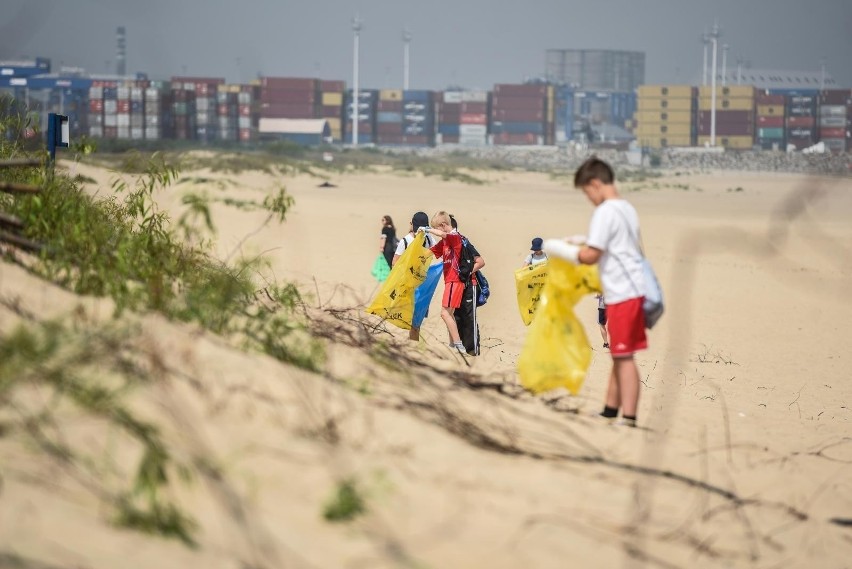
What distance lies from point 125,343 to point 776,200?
46.2 meters

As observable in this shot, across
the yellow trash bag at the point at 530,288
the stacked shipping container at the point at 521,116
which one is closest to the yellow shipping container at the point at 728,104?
the stacked shipping container at the point at 521,116

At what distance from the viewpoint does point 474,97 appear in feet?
443

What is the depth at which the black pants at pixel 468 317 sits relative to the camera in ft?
30.7

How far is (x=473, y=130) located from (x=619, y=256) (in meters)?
129

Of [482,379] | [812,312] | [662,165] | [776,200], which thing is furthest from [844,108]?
[482,379]

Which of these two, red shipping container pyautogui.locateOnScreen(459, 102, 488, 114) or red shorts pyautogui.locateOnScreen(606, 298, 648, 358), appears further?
red shipping container pyautogui.locateOnScreen(459, 102, 488, 114)

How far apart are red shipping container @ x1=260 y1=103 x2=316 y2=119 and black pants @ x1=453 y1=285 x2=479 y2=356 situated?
11330cm

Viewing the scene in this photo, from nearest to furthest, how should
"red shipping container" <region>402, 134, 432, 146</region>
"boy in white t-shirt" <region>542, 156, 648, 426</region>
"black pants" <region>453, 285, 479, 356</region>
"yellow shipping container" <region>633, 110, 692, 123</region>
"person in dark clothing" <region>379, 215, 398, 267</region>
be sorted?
"boy in white t-shirt" <region>542, 156, 648, 426</region>, "black pants" <region>453, 285, 479, 356</region>, "person in dark clothing" <region>379, 215, 398, 267</region>, "yellow shipping container" <region>633, 110, 692, 123</region>, "red shipping container" <region>402, 134, 432, 146</region>

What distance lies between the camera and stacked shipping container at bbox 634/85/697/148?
129875 mm

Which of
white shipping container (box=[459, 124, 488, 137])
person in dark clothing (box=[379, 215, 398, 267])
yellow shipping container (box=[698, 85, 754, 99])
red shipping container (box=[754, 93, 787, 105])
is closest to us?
person in dark clothing (box=[379, 215, 398, 267])

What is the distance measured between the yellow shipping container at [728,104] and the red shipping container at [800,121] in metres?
4.19

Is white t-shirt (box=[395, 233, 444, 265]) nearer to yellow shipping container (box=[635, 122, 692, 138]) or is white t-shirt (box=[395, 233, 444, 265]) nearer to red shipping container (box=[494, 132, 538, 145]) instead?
yellow shipping container (box=[635, 122, 692, 138])

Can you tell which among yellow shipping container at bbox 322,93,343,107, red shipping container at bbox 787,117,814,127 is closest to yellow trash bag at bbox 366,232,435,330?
yellow shipping container at bbox 322,93,343,107

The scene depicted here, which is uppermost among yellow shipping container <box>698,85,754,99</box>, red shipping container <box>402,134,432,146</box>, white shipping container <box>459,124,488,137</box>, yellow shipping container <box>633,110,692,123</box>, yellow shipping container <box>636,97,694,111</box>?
yellow shipping container <box>698,85,754,99</box>
